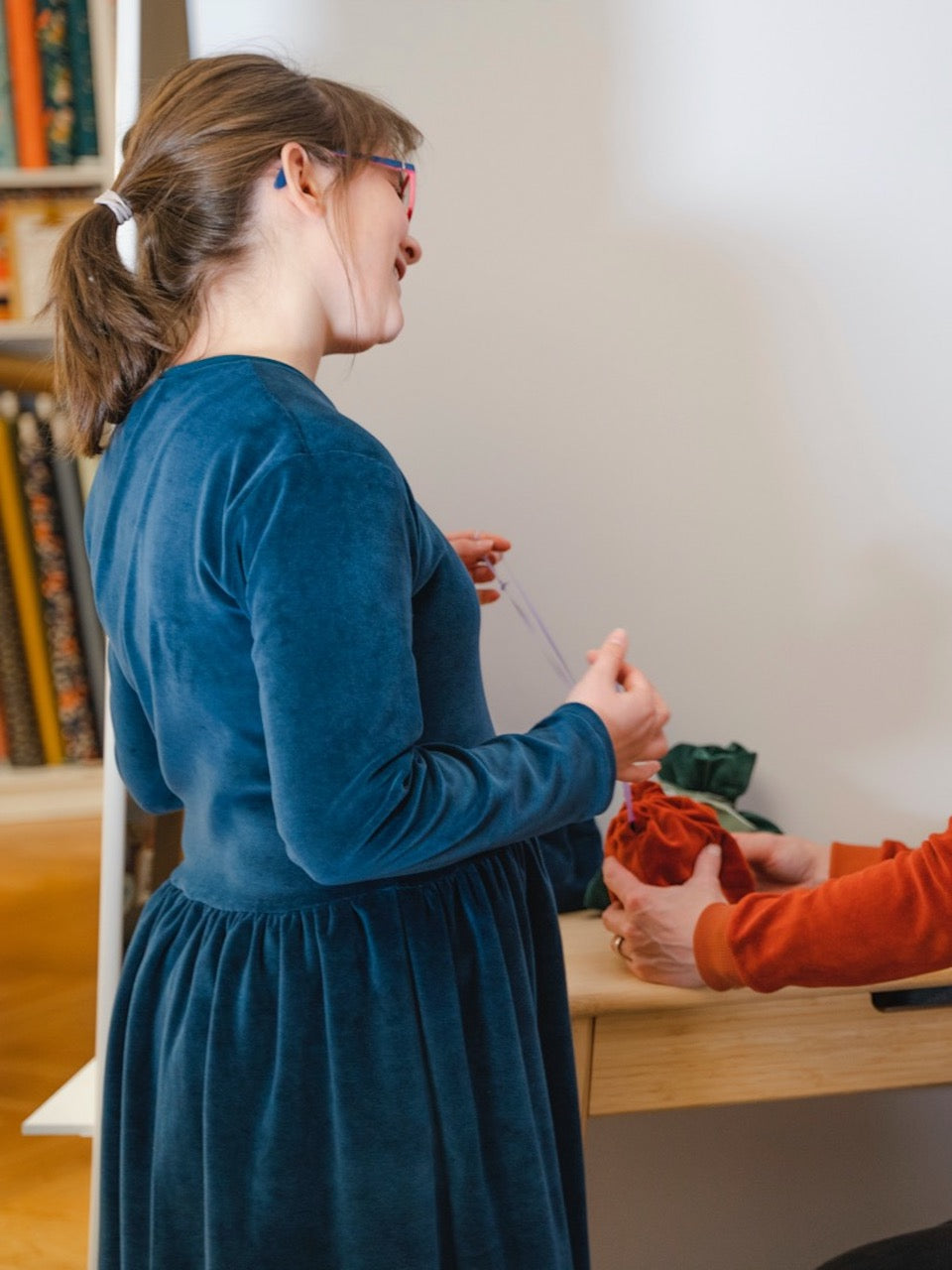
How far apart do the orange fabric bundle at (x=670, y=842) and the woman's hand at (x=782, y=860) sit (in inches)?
5.0

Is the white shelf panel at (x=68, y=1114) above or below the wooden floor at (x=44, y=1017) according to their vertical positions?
above

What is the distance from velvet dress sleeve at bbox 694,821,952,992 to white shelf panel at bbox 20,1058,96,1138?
2.39 ft

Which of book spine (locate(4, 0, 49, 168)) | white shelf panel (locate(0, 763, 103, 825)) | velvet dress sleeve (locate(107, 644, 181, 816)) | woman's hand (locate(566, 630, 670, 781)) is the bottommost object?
white shelf panel (locate(0, 763, 103, 825))

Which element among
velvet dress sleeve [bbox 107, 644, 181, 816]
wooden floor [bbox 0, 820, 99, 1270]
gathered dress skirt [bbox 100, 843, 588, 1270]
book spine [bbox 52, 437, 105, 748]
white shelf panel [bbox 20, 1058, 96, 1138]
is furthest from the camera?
wooden floor [bbox 0, 820, 99, 1270]

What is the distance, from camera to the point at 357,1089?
844 millimetres

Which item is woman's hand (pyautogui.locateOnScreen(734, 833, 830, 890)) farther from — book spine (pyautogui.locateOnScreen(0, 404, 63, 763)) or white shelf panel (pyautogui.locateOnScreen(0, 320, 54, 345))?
Answer: white shelf panel (pyautogui.locateOnScreen(0, 320, 54, 345))

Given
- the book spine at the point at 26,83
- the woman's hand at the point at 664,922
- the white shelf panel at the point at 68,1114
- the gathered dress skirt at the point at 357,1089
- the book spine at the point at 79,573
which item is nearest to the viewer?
the gathered dress skirt at the point at 357,1089

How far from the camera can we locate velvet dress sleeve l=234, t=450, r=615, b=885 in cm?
73

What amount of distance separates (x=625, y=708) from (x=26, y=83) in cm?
120

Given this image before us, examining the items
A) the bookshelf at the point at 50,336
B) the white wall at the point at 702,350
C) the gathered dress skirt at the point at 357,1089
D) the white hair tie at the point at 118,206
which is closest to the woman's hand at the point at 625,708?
the gathered dress skirt at the point at 357,1089

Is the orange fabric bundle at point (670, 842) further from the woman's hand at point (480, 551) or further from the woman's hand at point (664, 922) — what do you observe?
the woman's hand at point (480, 551)

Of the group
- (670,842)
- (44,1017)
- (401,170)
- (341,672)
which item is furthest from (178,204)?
(44,1017)

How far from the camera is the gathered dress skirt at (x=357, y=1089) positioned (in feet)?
2.78

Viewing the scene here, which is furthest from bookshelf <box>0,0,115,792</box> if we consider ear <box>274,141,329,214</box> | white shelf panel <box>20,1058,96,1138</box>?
ear <box>274,141,329,214</box>
